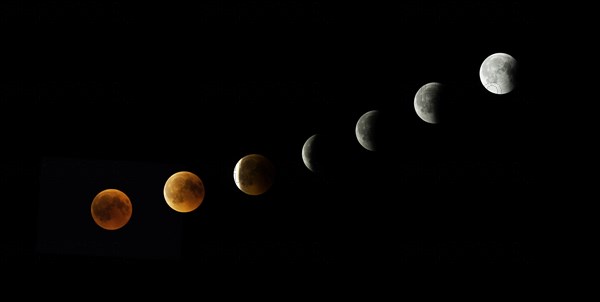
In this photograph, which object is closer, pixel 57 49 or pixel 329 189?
pixel 57 49

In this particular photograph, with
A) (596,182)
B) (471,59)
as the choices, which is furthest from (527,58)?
(596,182)

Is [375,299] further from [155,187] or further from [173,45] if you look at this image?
[173,45]

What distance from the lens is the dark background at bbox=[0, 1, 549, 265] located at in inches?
268

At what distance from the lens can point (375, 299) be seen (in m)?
7.29

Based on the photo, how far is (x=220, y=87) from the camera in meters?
7.22

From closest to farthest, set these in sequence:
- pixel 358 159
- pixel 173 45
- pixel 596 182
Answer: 1. pixel 358 159
2. pixel 173 45
3. pixel 596 182

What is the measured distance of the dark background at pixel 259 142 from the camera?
268 inches

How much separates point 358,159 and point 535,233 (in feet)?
7.87

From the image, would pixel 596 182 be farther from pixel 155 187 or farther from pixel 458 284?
pixel 155 187

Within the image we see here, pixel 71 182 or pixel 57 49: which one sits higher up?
pixel 57 49

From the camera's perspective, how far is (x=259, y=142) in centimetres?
725

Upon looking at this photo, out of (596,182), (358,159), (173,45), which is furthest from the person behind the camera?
(596,182)

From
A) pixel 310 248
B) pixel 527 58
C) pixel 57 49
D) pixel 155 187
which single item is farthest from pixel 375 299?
pixel 57 49

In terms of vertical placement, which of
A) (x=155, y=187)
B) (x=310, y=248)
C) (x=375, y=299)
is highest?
(x=155, y=187)
